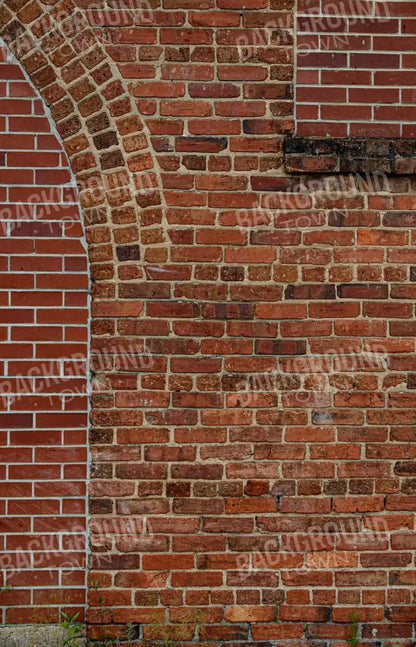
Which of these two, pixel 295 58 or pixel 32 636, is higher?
pixel 295 58

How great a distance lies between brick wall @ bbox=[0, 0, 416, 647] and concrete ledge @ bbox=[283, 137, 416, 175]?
0.15 feet

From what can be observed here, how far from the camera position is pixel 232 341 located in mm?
2916

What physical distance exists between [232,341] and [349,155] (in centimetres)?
102

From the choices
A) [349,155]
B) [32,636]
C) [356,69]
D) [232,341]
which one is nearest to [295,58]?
[356,69]

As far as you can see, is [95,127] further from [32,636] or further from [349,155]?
[32,636]

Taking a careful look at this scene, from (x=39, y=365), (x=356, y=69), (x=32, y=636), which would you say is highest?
(x=356, y=69)

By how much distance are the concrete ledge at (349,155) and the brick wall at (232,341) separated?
5cm

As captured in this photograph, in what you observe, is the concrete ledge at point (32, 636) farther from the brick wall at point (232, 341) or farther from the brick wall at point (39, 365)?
the brick wall at point (232, 341)

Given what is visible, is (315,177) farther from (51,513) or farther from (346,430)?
(51,513)

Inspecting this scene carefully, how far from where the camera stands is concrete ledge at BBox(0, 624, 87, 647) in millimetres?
2877

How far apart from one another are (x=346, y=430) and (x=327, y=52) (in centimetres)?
180

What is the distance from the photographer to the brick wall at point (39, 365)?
2900 millimetres

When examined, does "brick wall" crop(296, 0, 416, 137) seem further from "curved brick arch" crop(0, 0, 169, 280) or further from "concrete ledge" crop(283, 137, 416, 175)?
"curved brick arch" crop(0, 0, 169, 280)

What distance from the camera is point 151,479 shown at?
2.88m
